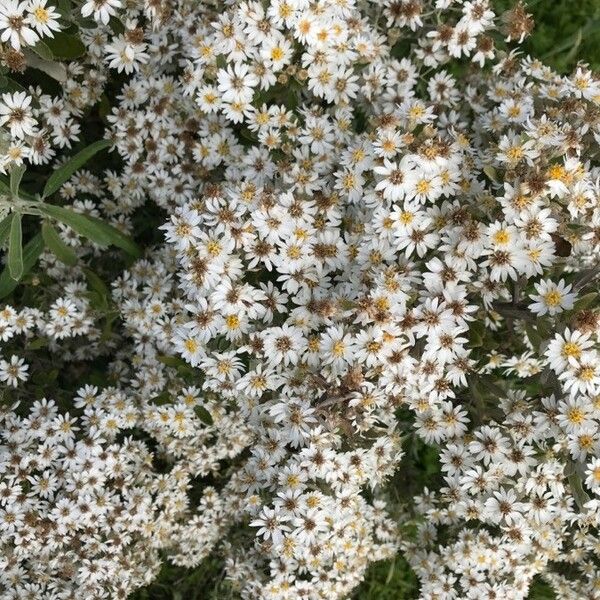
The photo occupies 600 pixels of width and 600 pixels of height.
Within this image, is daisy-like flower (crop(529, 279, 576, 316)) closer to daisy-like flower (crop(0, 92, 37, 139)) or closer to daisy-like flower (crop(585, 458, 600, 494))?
daisy-like flower (crop(585, 458, 600, 494))

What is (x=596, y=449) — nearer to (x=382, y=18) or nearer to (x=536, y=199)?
(x=536, y=199)

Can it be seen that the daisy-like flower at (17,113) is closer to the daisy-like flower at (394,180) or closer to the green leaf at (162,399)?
the green leaf at (162,399)

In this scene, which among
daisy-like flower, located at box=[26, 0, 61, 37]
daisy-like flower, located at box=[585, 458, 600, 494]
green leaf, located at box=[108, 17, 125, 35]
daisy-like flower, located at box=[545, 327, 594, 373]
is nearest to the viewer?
daisy-like flower, located at box=[545, 327, 594, 373]

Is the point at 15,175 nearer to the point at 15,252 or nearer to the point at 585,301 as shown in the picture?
the point at 15,252

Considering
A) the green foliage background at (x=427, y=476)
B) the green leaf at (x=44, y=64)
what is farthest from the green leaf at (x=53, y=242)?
the green foliage background at (x=427, y=476)

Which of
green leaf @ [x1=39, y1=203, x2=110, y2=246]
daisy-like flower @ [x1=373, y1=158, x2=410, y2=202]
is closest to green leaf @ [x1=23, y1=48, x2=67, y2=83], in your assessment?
green leaf @ [x1=39, y1=203, x2=110, y2=246]

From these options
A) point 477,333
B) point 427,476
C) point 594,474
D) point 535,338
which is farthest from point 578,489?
point 427,476

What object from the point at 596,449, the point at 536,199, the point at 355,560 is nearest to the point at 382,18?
the point at 536,199
